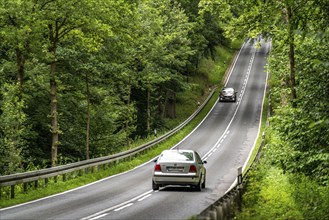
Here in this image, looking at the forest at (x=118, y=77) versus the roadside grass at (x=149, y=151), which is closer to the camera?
the forest at (x=118, y=77)

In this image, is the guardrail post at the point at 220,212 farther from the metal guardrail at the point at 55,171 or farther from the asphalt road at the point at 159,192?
the metal guardrail at the point at 55,171

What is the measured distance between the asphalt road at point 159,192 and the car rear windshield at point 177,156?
4.04ft

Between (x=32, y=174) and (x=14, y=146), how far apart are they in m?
2.85

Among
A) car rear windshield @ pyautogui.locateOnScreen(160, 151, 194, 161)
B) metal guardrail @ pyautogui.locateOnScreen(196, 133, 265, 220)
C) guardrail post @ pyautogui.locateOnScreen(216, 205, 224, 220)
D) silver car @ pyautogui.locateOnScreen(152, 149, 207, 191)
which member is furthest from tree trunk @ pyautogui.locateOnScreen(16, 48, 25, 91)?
guardrail post @ pyautogui.locateOnScreen(216, 205, 224, 220)

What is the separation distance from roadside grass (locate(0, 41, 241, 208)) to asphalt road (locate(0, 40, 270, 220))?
0.63m

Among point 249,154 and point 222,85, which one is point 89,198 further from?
point 222,85

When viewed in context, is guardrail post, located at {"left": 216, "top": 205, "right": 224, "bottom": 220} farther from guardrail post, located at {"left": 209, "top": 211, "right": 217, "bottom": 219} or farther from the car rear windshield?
the car rear windshield

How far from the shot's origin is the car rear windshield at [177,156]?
18.3m

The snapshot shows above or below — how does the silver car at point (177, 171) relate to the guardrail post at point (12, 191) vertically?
above

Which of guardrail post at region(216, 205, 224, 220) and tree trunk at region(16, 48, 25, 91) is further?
tree trunk at region(16, 48, 25, 91)

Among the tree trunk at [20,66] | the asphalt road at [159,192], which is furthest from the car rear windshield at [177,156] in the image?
the tree trunk at [20,66]

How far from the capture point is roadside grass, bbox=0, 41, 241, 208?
1731cm

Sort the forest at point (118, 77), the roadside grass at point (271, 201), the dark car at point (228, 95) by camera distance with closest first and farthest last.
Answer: the roadside grass at point (271, 201) < the forest at point (118, 77) < the dark car at point (228, 95)

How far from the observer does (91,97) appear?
97.8ft
